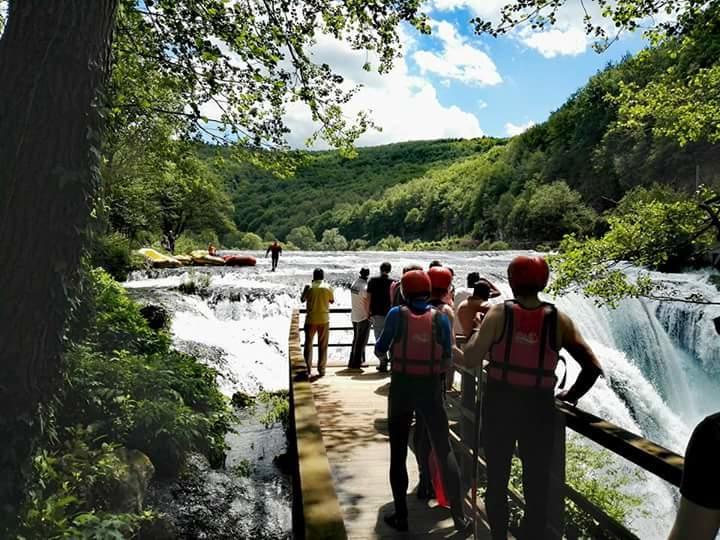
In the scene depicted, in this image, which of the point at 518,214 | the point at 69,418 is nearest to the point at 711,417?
the point at 69,418

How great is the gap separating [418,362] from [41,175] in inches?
105

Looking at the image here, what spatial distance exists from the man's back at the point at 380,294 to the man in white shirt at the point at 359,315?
1.14 feet

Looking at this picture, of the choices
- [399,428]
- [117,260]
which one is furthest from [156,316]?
[399,428]

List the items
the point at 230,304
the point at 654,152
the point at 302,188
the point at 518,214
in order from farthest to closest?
1. the point at 302,188
2. the point at 518,214
3. the point at 654,152
4. the point at 230,304

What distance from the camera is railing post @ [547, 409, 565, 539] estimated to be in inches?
120

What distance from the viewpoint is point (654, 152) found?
41000 mm

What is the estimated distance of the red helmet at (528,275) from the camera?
2.82m

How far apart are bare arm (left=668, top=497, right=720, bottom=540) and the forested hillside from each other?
25.5 ft

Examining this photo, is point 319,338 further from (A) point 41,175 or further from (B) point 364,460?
(A) point 41,175

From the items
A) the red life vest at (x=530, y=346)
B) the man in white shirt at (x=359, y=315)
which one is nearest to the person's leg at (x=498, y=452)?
the red life vest at (x=530, y=346)

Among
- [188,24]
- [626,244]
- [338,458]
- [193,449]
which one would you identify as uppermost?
[188,24]

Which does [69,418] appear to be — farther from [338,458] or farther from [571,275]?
[571,275]

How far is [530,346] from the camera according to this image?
2803mm

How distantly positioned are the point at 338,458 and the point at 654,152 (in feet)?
148
